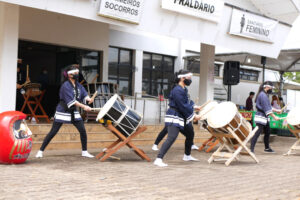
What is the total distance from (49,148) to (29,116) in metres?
2.76

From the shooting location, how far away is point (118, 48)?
48.3ft

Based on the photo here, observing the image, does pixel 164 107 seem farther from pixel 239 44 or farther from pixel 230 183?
pixel 230 183

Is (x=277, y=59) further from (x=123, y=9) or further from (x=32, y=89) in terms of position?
(x=32, y=89)

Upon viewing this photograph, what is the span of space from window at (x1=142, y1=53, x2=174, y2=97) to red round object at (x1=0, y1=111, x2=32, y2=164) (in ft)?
30.9

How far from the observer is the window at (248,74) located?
72.5 feet

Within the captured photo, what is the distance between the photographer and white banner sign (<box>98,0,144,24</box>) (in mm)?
8570

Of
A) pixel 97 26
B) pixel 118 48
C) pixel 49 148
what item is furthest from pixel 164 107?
pixel 49 148

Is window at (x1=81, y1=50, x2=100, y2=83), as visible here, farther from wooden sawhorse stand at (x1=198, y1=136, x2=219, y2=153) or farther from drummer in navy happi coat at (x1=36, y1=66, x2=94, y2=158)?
drummer in navy happi coat at (x1=36, y1=66, x2=94, y2=158)

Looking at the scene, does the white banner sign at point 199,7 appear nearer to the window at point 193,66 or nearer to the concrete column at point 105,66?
the concrete column at point 105,66

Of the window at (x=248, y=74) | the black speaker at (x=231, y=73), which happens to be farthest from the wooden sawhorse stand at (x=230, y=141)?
the window at (x=248, y=74)

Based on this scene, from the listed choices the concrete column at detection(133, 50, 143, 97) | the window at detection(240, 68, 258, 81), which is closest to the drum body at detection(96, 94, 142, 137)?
the concrete column at detection(133, 50, 143, 97)

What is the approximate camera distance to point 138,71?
15375 mm

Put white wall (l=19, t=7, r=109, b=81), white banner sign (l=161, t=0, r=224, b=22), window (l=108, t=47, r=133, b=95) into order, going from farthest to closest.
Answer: window (l=108, t=47, r=133, b=95)
white wall (l=19, t=7, r=109, b=81)
white banner sign (l=161, t=0, r=224, b=22)

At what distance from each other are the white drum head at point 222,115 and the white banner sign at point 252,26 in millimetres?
4910
